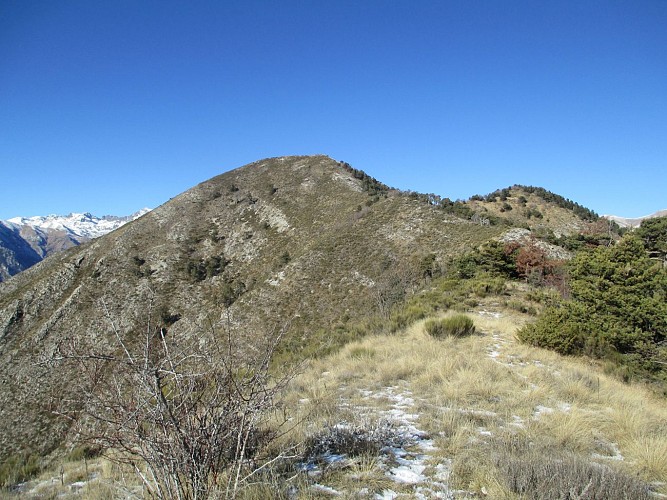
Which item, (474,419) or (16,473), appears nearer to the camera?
(474,419)

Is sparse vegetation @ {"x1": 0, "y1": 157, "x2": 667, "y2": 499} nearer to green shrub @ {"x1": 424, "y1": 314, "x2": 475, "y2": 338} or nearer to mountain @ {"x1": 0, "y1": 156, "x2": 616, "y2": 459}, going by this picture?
green shrub @ {"x1": 424, "y1": 314, "x2": 475, "y2": 338}

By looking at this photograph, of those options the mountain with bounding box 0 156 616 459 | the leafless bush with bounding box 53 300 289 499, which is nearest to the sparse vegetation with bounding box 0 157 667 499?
the leafless bush with bounding box 53 300 289 499

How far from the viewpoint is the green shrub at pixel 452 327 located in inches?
408

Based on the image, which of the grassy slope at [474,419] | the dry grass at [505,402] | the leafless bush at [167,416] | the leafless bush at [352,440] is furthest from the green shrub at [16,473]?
the dry grass at [505,402]

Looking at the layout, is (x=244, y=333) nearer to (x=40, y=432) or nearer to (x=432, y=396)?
(x=40, y=432)

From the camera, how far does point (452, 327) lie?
10375 millimetres

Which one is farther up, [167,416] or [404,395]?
[167,416]

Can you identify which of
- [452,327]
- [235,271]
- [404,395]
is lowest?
[404,395]

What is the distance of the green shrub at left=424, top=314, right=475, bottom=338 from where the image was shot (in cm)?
1035

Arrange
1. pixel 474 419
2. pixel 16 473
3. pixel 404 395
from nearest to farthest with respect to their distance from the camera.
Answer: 1. pixel 474 419
2. pixel 16 473
3. pixel 404 395

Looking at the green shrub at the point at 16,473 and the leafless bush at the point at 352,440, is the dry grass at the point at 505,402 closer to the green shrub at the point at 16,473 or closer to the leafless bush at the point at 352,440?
the leafless bush at the point at 352,440

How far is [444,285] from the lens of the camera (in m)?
18.0

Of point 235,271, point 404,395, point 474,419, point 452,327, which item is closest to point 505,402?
point 474,419

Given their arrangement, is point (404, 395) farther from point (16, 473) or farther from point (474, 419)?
point (16, 473)
